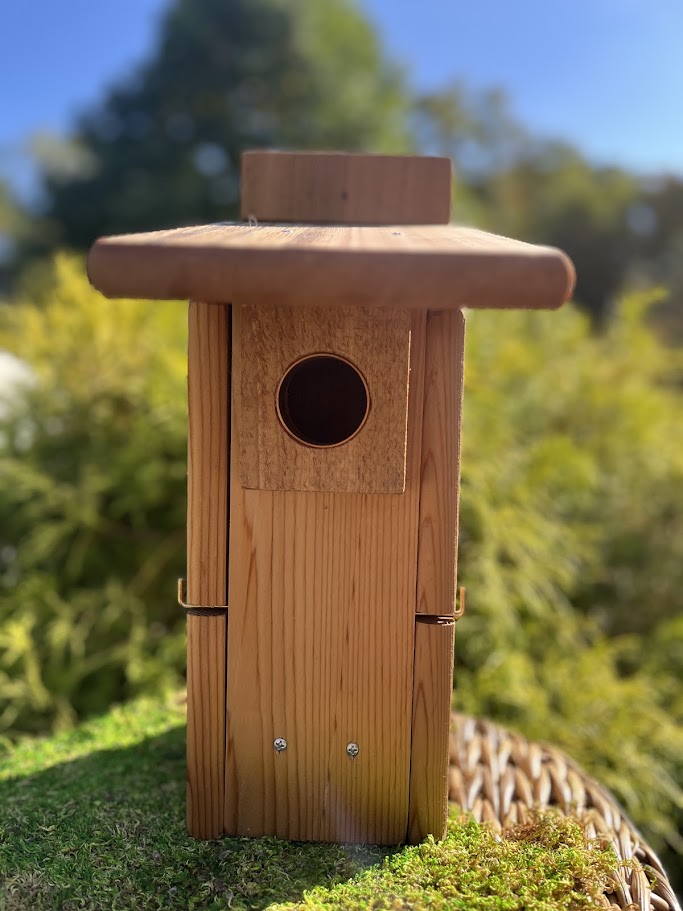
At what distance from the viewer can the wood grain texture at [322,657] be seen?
1346mm

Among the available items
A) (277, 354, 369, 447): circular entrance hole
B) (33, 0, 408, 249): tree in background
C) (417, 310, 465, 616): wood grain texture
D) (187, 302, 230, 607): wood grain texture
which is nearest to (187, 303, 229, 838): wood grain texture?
(187, 302, 230, 607): wood grain texture

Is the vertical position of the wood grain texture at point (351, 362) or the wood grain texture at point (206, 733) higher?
the wood grain texture at point (351, 362)

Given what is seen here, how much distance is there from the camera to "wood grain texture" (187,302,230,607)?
1310mm

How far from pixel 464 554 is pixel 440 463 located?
161 cm

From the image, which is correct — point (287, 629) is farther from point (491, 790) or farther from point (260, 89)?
point (260, 89)

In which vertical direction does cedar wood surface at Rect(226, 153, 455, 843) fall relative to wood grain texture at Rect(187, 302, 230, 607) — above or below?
below

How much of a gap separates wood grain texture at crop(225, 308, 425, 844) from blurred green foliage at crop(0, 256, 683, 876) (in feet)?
4.26

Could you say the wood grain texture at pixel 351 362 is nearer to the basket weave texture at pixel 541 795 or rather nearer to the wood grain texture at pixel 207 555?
the wood grain texture at pixel 207 555

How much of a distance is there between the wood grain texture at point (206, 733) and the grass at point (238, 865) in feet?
0.16

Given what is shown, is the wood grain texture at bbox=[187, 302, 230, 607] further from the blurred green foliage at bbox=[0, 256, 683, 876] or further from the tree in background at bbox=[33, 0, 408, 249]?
the tree in background at bbox=[33, 0, 408, 249]

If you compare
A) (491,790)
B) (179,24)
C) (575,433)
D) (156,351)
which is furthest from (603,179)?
(491,790)

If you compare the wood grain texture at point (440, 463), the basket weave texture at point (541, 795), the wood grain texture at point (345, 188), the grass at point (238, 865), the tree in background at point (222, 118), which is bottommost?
the basket weave texture at point (541, 795)

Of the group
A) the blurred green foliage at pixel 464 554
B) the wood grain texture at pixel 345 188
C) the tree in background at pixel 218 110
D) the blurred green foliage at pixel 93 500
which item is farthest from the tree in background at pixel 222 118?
the wood grain texture at pixel 345 188

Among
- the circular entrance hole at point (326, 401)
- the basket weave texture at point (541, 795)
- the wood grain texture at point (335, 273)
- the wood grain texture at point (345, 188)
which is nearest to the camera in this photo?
the wood grain texture at point (335, 273)
